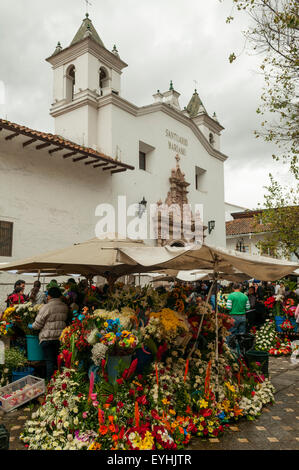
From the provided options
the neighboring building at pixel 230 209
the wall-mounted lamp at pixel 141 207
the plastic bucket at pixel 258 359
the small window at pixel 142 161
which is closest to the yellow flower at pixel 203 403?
the plastic bucket at pixel 258 359

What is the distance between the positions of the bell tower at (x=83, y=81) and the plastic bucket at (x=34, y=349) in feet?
36.6

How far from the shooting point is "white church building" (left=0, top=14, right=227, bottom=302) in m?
12.4

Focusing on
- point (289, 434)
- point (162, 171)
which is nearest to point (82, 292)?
point (289, 434)

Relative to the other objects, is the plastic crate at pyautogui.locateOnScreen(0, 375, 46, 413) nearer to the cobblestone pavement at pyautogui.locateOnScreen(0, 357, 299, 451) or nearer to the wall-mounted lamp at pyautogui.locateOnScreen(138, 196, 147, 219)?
the cobblestone pavement at pyautogui.locateOnScreen(0, 357, 299, 451)

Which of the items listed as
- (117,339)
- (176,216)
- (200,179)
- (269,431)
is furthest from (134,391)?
(200,179)

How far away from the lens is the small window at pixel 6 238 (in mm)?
11867

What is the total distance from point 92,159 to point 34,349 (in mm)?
9102

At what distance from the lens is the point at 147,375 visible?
478 cm

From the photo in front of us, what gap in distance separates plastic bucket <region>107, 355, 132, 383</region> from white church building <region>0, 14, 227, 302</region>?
8.08 metres

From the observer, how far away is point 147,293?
580 centimetres

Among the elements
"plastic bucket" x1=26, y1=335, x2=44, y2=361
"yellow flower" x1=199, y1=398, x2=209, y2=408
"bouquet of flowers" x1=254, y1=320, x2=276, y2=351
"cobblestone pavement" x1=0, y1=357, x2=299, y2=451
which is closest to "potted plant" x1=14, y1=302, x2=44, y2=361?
"plastic bucket" x1=26, y1=335, x2=44, y2=361

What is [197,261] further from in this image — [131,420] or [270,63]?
[270,63]

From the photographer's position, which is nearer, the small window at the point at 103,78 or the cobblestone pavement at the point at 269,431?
the cobblestone pavement at the point at 269,431

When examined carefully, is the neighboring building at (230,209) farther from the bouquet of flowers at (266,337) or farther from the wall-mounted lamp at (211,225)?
the bouquet of flowers at (266,337)
